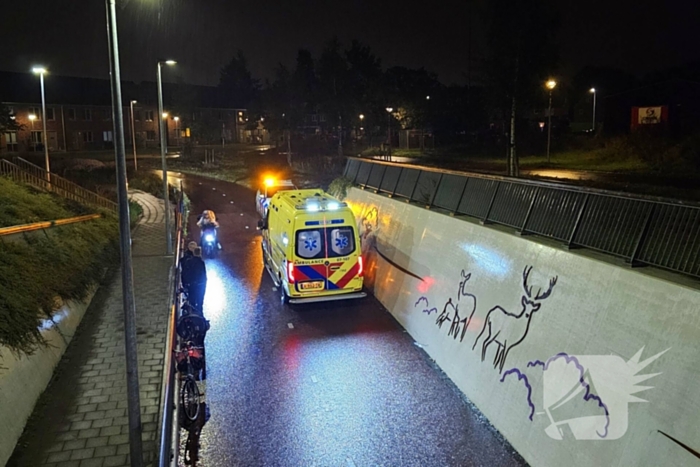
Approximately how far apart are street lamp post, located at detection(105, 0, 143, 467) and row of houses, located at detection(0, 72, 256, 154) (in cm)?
5292

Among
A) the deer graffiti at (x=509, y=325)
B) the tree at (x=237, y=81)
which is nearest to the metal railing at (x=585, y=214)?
the deer graffiti at (x=509, y=325)

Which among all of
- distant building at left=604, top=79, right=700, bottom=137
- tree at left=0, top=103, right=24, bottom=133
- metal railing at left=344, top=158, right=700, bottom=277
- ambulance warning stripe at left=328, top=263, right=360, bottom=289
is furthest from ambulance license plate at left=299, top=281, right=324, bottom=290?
tree at left=0, top=103, right=24, bottom=133

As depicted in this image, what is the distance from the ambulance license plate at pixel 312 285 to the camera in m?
12.7

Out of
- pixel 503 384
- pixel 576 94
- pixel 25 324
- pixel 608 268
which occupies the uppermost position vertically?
pixel 576 94

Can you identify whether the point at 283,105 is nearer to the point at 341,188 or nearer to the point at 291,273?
the point at 341,188

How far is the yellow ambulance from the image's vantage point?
12641 mm

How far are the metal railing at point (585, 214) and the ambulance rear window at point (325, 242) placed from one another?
8.04 feet

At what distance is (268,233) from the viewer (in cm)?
1655

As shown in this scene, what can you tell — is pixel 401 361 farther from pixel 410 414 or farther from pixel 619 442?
pixel 619 442

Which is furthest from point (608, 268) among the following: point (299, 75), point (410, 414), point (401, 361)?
point (299, 75)

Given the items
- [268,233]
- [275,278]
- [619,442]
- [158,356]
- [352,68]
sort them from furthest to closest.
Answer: [352,68], [268,233], [275,278], [158,356], [619,442]

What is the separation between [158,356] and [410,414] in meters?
4.80

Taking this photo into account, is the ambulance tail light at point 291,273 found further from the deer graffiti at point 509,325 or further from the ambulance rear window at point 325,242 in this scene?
the deer graffiti at point 509,325

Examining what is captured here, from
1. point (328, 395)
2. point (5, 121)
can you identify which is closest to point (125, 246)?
point (328, 395)
